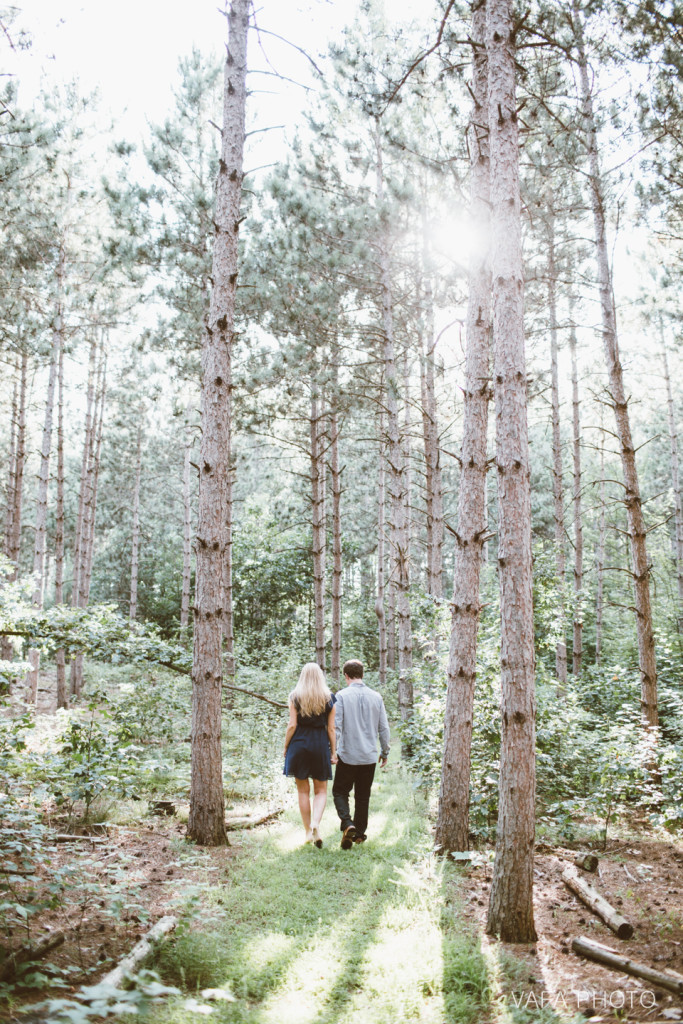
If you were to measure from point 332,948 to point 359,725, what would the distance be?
2455 millimetres

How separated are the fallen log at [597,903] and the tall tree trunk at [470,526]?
0.95m

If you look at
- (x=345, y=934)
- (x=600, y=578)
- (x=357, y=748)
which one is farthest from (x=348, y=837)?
(x=600, y=578)

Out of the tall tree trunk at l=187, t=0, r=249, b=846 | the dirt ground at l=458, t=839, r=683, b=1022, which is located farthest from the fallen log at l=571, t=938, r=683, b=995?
the tall tree trunk at l=187, t=0, r=249, b=846

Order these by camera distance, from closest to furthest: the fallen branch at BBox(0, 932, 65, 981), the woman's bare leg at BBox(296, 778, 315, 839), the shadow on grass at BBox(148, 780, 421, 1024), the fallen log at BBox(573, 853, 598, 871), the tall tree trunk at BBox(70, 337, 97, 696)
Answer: the fallen branch at BBox(0, 932, 65, 981) < the shadow on grass at BBox(148, 780, 421, 1024) < the fallen log at BBox(573, 853, 598, 871) < the woman's bare leg at BBox(296, 778, 315, 839) < the tall tree trunk at BBox(70, 337, 97, 696)

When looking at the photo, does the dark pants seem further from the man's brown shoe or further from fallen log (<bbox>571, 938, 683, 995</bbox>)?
fallen log (<bbox>571, 938, 683, 995</bbox>)

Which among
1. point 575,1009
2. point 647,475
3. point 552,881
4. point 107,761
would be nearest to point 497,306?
point 575,1009

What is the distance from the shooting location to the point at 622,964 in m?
3.28

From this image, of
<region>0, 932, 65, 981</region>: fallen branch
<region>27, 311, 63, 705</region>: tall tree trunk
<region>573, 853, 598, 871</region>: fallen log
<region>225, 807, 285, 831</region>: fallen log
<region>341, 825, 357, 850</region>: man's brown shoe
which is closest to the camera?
<region>0, 932, 65, 981</region>: fallen branch

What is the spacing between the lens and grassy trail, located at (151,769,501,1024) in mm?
2947

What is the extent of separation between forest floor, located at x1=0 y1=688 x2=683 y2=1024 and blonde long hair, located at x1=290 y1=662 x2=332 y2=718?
4.17 ft

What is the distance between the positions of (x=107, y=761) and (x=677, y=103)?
411 inches

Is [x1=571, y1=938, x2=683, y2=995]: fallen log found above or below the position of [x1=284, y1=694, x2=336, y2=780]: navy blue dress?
below

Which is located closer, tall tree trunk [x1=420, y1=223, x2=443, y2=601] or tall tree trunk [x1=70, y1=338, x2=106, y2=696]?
tall tree trunk [x1=420, y1=223, x2=443, y2=601]

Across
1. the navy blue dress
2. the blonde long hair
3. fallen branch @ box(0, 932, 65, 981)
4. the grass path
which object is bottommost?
the grass path
